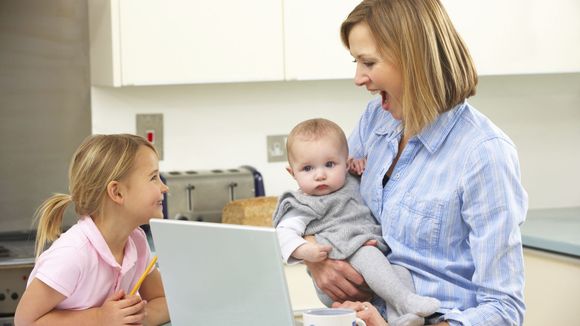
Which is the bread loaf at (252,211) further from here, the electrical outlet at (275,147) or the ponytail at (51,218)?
the ponytail at (51,218)

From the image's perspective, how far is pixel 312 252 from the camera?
5.81 feet

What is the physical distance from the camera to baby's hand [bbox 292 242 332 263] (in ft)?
5.80

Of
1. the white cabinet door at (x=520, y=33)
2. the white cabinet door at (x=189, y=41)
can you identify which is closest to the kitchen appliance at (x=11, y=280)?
the white cabinet door at (x=189, y=41)

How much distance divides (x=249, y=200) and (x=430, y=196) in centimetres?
153

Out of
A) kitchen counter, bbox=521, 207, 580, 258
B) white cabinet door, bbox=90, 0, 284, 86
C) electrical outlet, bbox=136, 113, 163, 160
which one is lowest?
kitchen counter, bbox=521, 207, 580, 258

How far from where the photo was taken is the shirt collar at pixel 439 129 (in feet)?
5.49

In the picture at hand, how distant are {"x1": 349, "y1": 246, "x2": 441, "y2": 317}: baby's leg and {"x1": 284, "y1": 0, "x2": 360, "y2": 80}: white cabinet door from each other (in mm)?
1502

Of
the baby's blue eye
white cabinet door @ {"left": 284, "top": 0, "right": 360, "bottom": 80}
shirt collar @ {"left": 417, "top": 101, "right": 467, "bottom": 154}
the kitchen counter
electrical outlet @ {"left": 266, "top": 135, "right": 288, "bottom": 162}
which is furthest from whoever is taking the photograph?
electrical outlet @ {"left": 266, "top": 135, "right": 288, "bottom": 162}

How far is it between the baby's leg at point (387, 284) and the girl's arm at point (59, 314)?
410mm

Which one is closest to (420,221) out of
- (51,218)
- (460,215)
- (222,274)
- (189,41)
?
(460,215)

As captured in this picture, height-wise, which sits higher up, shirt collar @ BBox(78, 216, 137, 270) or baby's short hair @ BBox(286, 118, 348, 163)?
baby's short hair @ BBox(286, 118, 348, 163)

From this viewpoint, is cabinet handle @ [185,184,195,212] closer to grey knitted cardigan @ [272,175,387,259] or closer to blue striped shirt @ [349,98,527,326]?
grey knitted cardigan @ [272,175,387,259]

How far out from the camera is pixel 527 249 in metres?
3.05

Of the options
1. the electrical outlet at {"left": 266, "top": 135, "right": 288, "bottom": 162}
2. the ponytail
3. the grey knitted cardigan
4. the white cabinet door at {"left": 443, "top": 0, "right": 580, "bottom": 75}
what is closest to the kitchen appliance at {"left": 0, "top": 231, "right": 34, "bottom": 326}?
the ponytail
